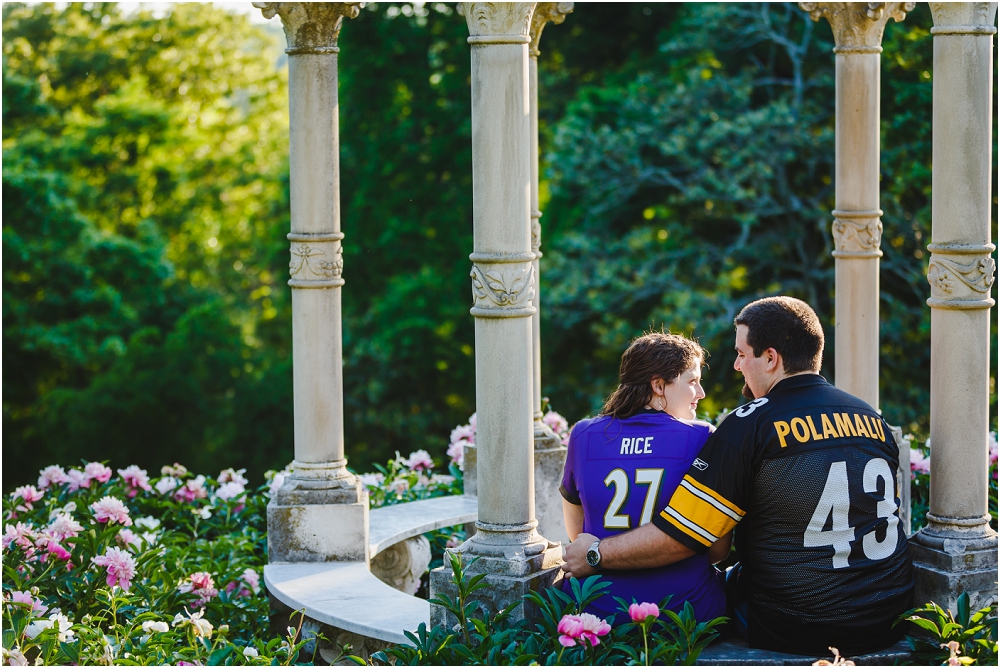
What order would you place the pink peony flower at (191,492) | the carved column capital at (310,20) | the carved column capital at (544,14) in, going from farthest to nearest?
the pink peony flower at (191,492) < the carved column capital at (544,14) < the carved column capital at (310,20)

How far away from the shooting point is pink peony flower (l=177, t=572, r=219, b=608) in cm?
610

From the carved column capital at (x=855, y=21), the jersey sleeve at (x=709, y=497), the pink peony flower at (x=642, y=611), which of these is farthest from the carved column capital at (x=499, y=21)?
the carved column capital at (x=855, y=21)

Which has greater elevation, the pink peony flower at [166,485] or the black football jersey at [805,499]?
the black football jersey at [805,499]

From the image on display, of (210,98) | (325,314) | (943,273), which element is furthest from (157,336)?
(943,273)

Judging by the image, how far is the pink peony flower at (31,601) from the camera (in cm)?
508

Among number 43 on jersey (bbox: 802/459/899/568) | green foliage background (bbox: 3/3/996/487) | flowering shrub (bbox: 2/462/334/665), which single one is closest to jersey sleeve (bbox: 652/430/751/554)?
number 43 on jersey (bbox: 802/459/899/568)

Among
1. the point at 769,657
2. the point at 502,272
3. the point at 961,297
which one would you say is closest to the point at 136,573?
the point at 502,272

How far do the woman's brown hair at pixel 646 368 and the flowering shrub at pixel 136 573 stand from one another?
5.62 ft

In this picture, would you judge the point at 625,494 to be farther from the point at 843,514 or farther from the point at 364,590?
the point at 364,590

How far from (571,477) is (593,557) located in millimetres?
379

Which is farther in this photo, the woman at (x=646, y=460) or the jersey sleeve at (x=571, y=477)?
the jersey sleeve at (x=571, y=477)

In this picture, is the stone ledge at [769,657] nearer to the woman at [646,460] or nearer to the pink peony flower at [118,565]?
the woman at [646,460]

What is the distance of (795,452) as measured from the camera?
4.45 meters

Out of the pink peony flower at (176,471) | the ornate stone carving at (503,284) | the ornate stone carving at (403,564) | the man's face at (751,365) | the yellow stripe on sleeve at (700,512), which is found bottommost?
the ornate stone carving at (403,564)
